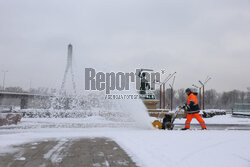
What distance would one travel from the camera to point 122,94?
11977 millimetres

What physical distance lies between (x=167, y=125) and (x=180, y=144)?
465cm

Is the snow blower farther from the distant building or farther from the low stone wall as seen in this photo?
the distant building

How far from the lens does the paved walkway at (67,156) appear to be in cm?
436

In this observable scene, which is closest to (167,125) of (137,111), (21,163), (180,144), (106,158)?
(137,111)

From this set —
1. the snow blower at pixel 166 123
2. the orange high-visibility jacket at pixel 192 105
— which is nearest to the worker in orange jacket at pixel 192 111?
the orange high-visibility jacket at pixel 192 105

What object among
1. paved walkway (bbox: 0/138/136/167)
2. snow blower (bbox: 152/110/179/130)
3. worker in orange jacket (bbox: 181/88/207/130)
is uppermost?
worker in orange jacket (bbox: 181/88/207/130)

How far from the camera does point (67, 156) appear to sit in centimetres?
499

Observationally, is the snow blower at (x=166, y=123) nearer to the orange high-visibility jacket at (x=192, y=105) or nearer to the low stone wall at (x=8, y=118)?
the orange high-visibility jacket at (x=192, y=105)

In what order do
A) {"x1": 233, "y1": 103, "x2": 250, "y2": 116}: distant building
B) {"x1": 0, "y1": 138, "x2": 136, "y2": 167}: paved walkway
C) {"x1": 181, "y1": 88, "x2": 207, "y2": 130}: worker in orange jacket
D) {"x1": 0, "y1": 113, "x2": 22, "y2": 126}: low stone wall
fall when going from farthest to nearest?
{"x1": 233, "y1": 103, "x2": 250, "y2": 116}: distant building → {"x1": 0, "y1": 113, "x2": 22, "y2": 126}: low stone wall → {"x1": 181, "y1": 88, "x2": 207, "y2": 130}: worker in orange jacket → {"x1": 0, "y1": 138, "x2": 136, "y2": 167}: paved walkway

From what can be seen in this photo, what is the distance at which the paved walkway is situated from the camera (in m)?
4.36

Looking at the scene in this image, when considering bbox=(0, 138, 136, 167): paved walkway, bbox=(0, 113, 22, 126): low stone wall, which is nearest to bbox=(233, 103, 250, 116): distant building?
bbox=(0, 113, 22, 126): low stone wall

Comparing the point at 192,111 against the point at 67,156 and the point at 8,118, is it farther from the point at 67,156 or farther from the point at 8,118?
the point at 8,118

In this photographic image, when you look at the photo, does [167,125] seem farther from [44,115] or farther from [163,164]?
[44,115]

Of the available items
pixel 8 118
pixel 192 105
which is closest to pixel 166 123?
pixel 192 105
